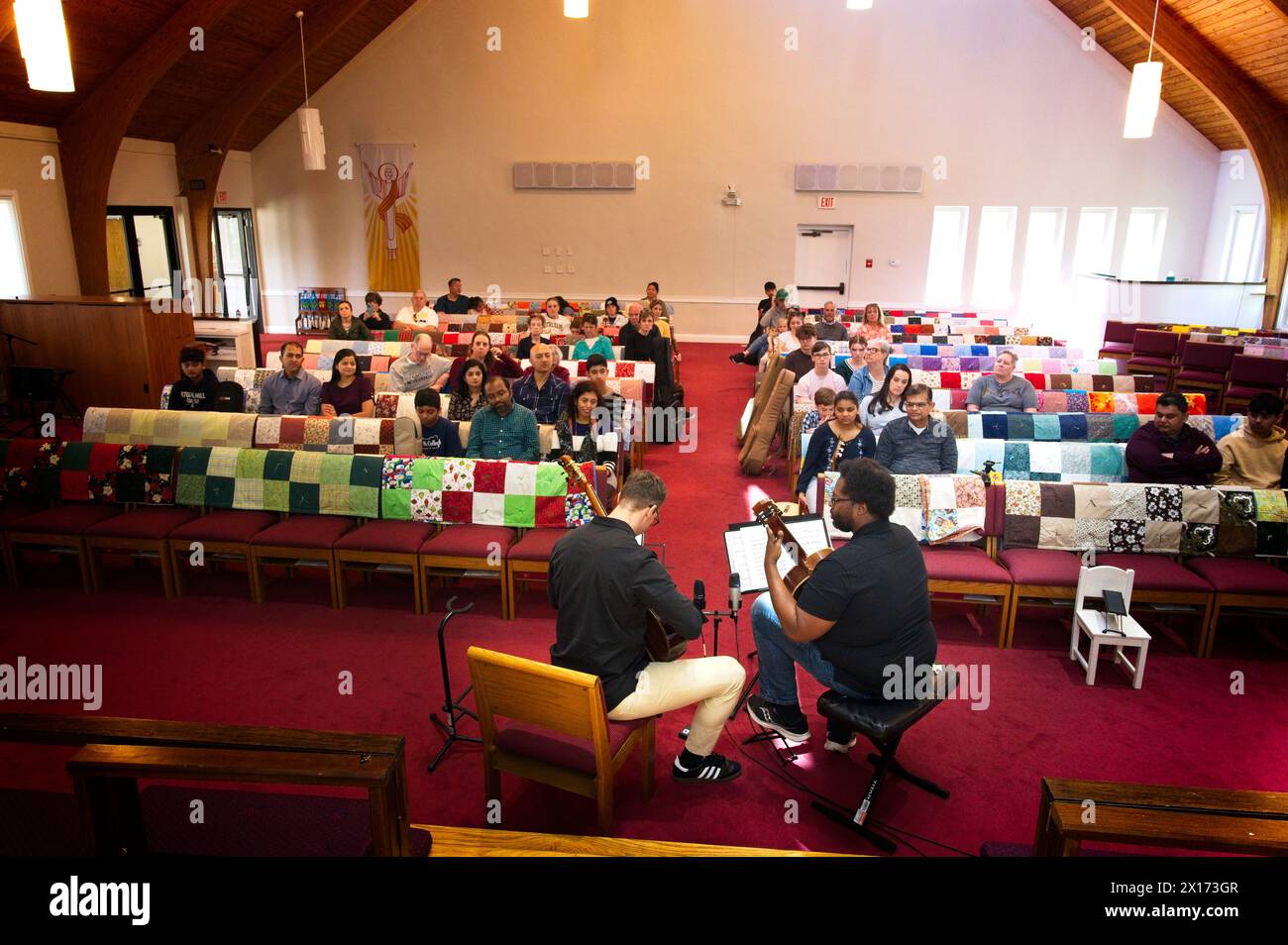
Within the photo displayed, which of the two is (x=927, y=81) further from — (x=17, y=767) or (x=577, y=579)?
(x=17, y=767)

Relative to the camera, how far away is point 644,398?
8438mm

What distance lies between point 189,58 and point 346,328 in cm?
526

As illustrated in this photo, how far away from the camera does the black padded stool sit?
10.3 feet

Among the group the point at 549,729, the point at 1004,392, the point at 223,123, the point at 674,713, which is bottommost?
the point at 674,713

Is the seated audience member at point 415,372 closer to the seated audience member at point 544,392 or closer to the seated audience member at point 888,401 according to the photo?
the seated audience member at point 544,392

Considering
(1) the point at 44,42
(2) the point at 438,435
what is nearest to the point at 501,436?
(2) the point at 438,435

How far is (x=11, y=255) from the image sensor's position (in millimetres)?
10062

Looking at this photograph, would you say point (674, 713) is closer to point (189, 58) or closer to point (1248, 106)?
point (189, 58)

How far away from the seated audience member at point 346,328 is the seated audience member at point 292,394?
9.20 ft

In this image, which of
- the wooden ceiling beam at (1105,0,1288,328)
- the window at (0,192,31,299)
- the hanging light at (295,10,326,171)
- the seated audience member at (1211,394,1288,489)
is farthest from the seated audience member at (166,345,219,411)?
the wooden ceiling beam at (1105,0,1288,328)

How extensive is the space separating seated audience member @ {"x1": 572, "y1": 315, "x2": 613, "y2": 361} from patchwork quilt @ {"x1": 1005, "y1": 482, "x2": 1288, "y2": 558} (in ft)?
15.7

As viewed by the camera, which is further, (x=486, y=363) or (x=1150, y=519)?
(x=486, y=363)

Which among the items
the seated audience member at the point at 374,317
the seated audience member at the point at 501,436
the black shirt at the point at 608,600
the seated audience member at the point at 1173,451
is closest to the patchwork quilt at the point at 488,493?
the seated audience member at the point at 501,436
